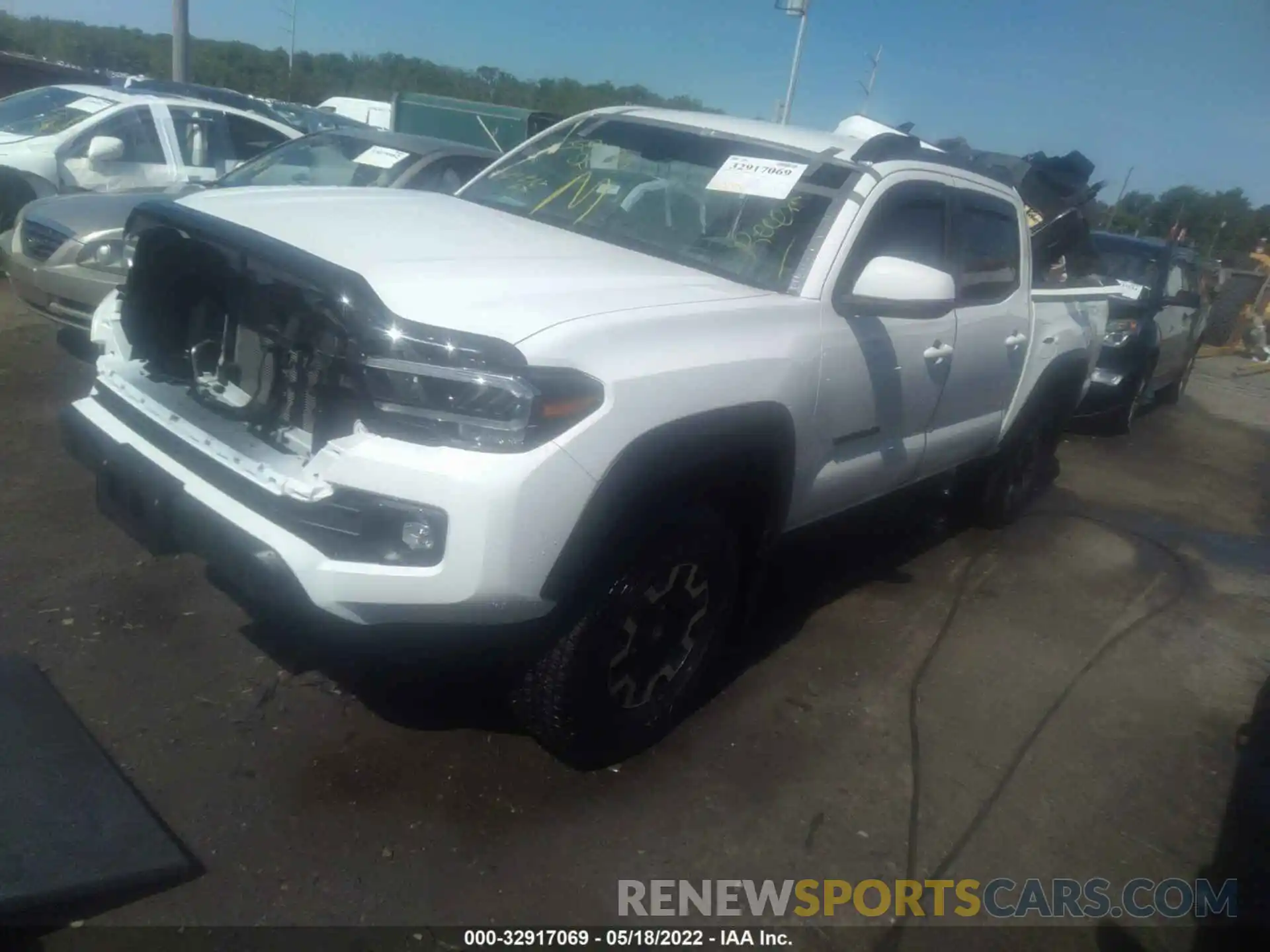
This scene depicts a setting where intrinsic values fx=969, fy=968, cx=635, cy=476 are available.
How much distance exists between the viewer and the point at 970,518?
598 cm

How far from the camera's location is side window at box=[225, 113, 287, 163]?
8.27m

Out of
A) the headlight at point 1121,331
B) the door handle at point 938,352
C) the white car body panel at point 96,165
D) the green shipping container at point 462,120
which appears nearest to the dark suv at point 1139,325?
the headlight at point 1121,331

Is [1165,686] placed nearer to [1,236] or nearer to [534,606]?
[534,606]

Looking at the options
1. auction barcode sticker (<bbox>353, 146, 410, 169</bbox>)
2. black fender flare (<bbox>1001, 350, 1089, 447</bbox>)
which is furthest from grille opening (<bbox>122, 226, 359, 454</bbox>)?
black fender flare (<bbox>1001, 350, 1089, 447</bbox>)

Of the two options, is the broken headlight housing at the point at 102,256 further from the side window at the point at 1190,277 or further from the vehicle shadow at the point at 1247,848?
the side window at the point at 1190,277

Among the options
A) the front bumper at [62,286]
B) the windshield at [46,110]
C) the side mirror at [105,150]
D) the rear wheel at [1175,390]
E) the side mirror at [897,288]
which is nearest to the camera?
the side mirror at [897,288]

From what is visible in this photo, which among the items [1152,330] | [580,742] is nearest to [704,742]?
[580,742]

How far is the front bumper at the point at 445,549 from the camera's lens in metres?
2.28

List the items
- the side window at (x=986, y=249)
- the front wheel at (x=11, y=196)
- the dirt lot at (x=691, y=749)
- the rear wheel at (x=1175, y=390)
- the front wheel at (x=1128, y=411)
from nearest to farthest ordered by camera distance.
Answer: the dirt lot at (x=691, y=749)
the side window at (x=986, y=249)
the front wheel at (x=11, y=196)
the front wheel at (x=1128, y=411)
the rear wheel at (x=1175, y=390)

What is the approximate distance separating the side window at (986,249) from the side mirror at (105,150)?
6179 millimetres

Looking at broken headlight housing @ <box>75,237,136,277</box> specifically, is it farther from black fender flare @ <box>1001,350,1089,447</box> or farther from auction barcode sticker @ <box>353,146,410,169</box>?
black fender flare @ <box>1001,350,1089,447</box>

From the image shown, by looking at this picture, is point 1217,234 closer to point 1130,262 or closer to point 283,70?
point 1130,262

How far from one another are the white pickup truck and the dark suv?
17.8ft

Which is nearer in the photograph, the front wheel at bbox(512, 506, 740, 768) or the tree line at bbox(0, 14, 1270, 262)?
the front wheel at bbox(512, 506, 740, 768)
